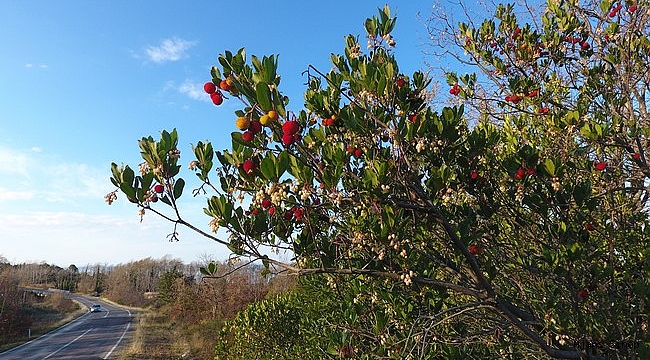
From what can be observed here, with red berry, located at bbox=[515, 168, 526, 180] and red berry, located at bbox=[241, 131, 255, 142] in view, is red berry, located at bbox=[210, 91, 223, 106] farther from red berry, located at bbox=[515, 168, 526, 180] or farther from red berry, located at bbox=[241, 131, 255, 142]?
red berry, located at bbox=[515, 168, 526, 180]

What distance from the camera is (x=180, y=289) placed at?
98.3 feet

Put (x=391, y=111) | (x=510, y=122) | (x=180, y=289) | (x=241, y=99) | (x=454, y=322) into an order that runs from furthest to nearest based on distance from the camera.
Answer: (x=180, y=289)
(x=510, y=122)
(x=454, y=322)
(x=391, y=111)
(x=241, y=99)

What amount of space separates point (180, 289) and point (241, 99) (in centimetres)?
3054

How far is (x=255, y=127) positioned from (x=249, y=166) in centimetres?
23

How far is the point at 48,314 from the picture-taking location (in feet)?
124

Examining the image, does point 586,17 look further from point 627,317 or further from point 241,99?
point 241,99

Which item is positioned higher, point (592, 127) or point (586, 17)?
point (586, 17)

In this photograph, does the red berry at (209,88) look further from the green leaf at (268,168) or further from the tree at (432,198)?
the green leaf at (268,168)

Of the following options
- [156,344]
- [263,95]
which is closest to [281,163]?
[263,95]

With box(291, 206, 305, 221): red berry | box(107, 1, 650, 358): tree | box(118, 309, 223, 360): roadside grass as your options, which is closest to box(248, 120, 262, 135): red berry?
box(107, 1, 650, 358): tree

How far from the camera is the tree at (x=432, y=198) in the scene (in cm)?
222

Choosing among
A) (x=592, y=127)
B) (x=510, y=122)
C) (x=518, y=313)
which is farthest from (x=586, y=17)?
(x=518, y=313)

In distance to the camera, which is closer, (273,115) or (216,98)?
(273,115)

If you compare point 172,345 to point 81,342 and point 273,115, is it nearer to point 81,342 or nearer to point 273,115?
point 81,342
